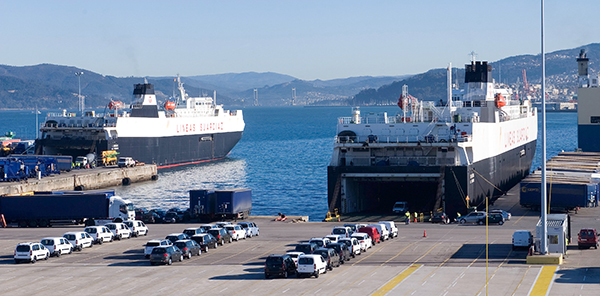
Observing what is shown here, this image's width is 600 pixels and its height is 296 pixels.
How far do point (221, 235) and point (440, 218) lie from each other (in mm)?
16557

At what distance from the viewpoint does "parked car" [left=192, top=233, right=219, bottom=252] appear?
136 feet

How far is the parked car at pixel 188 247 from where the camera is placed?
129ft

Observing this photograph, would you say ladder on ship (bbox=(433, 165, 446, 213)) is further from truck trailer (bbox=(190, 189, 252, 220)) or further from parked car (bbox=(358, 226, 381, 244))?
truck trailer (bbox=(190, 189, 252, 220))

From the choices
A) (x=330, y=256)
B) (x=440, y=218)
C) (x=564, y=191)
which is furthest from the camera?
(x=564, y=191)

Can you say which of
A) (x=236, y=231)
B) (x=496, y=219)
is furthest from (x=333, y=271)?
(x=496, y=219)

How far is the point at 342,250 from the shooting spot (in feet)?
122

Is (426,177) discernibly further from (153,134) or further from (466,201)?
(153,134)

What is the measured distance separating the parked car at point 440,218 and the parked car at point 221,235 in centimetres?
1558

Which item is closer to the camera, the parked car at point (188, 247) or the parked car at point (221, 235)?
the parked car at point (188, 247)

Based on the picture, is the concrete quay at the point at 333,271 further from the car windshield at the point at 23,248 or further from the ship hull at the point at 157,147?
the ship hull at the point at 157,147

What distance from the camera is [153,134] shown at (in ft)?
367

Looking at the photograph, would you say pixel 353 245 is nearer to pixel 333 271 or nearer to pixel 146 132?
pixel 333 271

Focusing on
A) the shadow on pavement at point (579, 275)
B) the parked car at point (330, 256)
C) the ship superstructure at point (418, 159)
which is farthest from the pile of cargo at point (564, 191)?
the parked car at point (330, 256)

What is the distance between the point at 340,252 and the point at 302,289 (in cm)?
604
